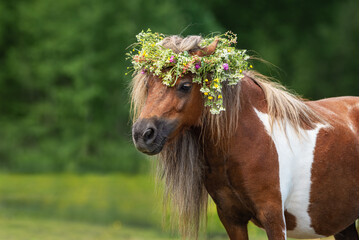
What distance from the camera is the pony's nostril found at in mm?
3803

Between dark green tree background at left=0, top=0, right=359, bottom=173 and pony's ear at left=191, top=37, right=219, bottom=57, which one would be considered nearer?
pony's ear at left=191, top=37, right=219, bottom=57

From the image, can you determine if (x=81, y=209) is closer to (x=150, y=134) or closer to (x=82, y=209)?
(x=82, y=209)

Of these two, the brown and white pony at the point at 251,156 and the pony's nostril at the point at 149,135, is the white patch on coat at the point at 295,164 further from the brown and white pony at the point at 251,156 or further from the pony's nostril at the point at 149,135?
the pony's nostril at the point at 149,135

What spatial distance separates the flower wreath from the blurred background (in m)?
9.93

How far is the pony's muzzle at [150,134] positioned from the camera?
3.80 metres

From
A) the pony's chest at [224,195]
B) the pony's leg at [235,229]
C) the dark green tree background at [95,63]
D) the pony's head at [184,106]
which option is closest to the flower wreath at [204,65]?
the pony's head at [184,106]

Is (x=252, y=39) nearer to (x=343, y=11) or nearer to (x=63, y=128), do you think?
(x=343, y=11)

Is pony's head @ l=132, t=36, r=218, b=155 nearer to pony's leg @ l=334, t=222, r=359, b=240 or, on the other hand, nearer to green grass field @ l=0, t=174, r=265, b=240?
green grass field @ l=0, t=174, r=265, b=240

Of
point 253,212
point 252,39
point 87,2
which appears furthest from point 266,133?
point 252,39

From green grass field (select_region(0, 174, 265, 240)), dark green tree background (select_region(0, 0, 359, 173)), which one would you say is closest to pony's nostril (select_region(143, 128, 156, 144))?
green grass field (select_region(0, 174, 265, 240))

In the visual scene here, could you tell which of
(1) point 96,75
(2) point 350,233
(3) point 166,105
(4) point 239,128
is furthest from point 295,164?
(1) point 96,75

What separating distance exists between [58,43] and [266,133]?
865 inches

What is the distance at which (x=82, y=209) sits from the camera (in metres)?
15.2

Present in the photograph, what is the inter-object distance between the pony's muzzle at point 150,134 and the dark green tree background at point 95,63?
16.9m
